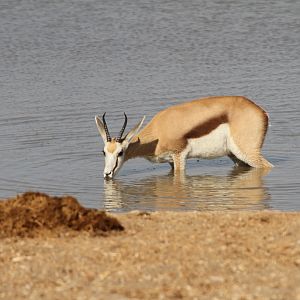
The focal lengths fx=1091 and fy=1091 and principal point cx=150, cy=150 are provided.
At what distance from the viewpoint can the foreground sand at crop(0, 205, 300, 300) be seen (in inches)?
258

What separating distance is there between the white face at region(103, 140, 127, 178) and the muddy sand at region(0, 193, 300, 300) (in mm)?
4386

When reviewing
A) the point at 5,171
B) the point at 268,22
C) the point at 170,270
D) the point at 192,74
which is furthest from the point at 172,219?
the point at 268,22

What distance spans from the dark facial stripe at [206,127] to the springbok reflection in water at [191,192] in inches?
22.1

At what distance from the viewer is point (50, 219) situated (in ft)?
26.5

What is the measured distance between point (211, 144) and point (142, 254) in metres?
6.74

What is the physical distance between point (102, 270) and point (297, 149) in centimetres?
780

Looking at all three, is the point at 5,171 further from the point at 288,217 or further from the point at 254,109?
the point at 288,217

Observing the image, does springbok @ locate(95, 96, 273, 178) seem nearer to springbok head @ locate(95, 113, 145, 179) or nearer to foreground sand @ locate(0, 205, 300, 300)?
springbok head @ locate(95, 113, 145, 179)

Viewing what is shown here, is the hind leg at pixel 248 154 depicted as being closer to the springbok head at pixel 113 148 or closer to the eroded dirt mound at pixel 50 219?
the springbok head at pixel 113 148

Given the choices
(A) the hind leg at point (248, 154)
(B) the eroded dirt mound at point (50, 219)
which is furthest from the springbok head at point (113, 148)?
(B) the eroded dirt mound at point (50, 219)

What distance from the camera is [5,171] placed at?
1322cm

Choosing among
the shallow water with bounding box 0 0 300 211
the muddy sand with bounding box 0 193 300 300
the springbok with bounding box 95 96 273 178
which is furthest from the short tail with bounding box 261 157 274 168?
the muddy sand with bounding box 0 193 300 300

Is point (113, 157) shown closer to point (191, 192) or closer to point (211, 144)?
point (211, 144)

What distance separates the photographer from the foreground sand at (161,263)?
6543mm
